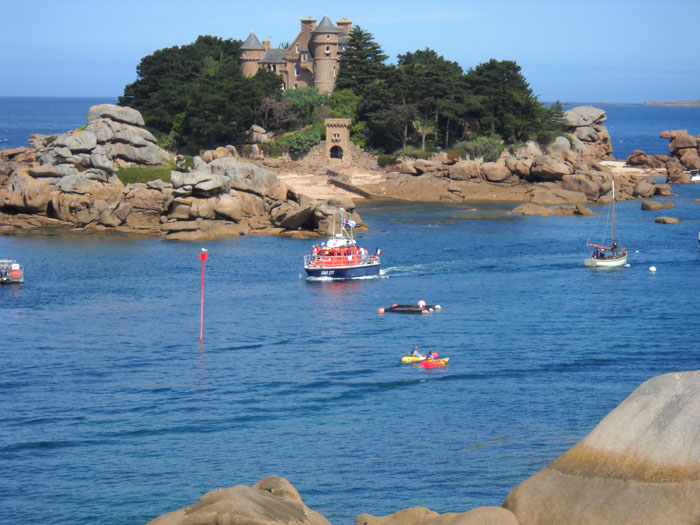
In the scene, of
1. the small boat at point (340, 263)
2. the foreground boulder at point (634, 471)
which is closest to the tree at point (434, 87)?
the small boat at point (340, 263)

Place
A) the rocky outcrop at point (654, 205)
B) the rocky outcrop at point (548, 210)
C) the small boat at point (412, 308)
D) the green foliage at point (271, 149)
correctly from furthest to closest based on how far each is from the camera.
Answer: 1. the green foliage at point (271, 149)
2. the rocky outcrop at point (654, 205)
3. the rocky outcrop at point (548, 210)
4. the small boat at point (412, 308)

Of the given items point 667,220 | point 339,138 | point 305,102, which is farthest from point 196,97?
point 667,220

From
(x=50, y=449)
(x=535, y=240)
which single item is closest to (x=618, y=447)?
(x=50, y=449)

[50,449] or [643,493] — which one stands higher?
[643,493]

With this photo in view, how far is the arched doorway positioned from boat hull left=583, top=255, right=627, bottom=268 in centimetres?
4977

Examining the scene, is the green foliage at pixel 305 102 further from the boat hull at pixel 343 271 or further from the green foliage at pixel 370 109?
the boat hull at pixel 343 271

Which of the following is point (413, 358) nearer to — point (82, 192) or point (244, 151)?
point (82, 192)

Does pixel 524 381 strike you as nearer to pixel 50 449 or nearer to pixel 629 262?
pixel 50 449

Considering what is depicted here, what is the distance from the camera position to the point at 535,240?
3039 inches

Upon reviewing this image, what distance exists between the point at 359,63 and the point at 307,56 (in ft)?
29.5

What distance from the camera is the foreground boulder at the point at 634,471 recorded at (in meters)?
16.2

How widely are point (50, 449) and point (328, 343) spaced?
17777 millimetres

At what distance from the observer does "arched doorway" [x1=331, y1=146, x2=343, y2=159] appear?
367 feet

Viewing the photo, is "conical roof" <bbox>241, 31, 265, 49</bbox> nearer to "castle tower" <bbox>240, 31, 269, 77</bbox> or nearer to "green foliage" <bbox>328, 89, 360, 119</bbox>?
"castle tower" <bbox>240, 31, 269, 77</bbox>
